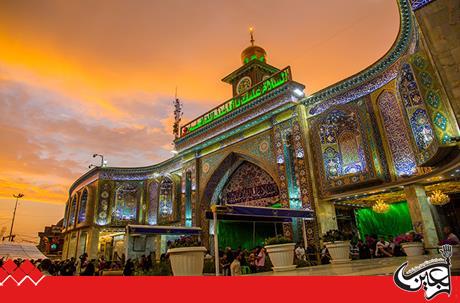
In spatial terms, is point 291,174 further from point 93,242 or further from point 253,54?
point 93,242

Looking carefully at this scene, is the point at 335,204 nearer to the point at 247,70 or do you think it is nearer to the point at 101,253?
the point at 247,70

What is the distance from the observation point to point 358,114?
9945 millimetres

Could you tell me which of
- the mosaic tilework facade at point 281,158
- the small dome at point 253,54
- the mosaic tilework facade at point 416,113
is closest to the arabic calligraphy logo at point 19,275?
the mosaic tilework facade at point 281,158

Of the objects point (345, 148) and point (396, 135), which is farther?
point (345, 148)

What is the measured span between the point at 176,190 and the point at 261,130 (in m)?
7.28

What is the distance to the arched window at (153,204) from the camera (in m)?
18.8

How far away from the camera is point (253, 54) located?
17.4m

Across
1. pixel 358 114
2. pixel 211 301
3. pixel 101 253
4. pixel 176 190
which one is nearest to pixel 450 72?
pixel 211 301

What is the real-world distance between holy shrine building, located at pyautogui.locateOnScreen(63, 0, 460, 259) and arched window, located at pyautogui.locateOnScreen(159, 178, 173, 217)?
0.06m

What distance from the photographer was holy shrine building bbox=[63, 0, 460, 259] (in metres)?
6.61

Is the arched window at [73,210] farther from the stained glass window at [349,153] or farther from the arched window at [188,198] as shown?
the stained glass window at [349,153]

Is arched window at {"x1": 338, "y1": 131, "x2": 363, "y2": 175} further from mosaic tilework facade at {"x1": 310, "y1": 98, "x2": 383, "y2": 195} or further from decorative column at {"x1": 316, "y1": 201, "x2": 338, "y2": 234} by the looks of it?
decorative column at {"x1": 316, "y1": 201, "x2": 338, "y2": 234}

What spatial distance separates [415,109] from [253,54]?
11109 millimetres

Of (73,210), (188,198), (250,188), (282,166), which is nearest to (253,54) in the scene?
(250,188)
